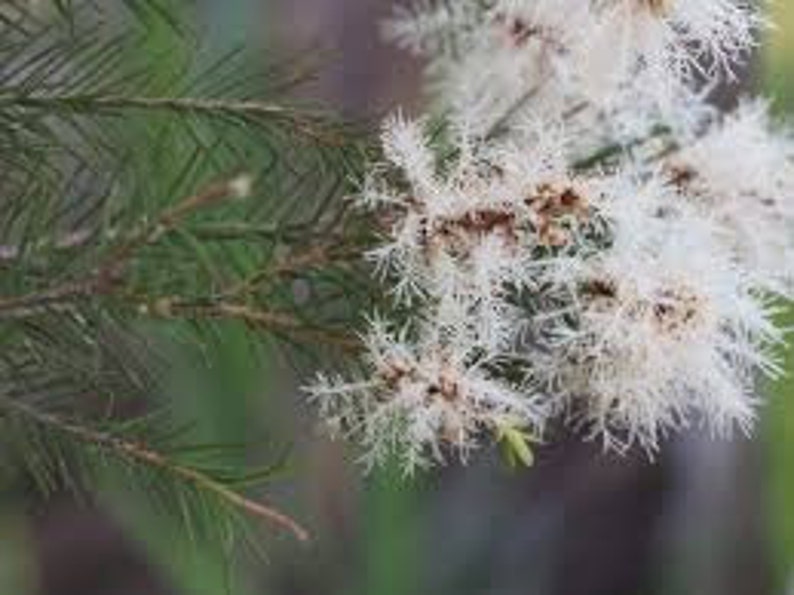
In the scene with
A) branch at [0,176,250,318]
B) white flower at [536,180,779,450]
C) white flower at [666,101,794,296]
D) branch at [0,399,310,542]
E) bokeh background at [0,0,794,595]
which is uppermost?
bokeh background at [0,0,794,595]

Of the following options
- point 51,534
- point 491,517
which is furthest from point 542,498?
point 51,534

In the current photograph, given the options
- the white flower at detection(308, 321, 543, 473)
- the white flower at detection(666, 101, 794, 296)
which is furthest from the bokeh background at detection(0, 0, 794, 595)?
the white flower at detection(308, 321, 543, 473)

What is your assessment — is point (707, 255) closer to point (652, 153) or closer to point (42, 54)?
point (652, 153)

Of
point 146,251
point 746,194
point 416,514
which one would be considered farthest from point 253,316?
point 416,514

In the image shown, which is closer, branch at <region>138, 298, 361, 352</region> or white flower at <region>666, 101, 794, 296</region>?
branch at <region>138, 298, 361, 352</region>

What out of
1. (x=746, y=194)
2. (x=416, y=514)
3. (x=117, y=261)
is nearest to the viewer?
(x=117, y=261)

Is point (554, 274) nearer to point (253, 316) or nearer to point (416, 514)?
point (253, 316)

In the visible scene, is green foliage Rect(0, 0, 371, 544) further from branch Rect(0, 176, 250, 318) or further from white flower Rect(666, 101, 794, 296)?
white flower Rect(666, 101, 794, 296)
